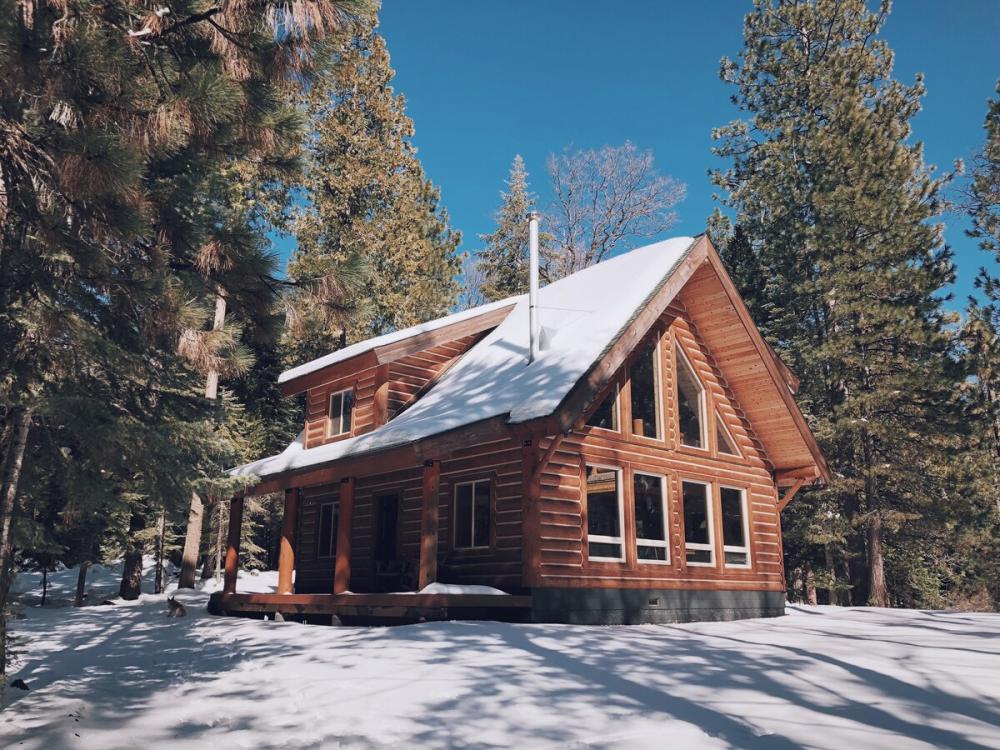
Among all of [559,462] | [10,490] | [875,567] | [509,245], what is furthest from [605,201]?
[10,490]

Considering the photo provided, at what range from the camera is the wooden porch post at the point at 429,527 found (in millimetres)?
11922

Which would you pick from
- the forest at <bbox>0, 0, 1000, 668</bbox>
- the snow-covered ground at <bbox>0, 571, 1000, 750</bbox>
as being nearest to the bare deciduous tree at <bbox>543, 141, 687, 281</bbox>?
the forest at <bbox>0, 0, 1000, 668</bbox>

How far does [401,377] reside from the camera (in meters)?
16.5

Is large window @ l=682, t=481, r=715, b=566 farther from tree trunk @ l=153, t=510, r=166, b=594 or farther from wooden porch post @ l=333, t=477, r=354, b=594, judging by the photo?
tree trunk @ l=153, t=510, r=166, b=594

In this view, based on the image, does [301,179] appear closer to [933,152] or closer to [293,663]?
[293,663]

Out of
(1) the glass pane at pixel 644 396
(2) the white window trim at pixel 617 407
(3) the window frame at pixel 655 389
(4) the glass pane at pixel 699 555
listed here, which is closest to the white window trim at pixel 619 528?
(2) the white window trim at pixel 617 407

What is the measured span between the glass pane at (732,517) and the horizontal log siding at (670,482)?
0.22 meters

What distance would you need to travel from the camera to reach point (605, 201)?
115 feet

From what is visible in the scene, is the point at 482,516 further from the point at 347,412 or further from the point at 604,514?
the point at 347,412

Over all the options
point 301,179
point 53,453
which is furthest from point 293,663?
point 301,179

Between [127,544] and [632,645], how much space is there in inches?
576

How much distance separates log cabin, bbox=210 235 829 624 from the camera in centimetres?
1192

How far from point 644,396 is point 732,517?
3.54 meters

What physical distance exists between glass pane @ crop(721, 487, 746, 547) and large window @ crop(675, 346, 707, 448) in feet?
4.39
